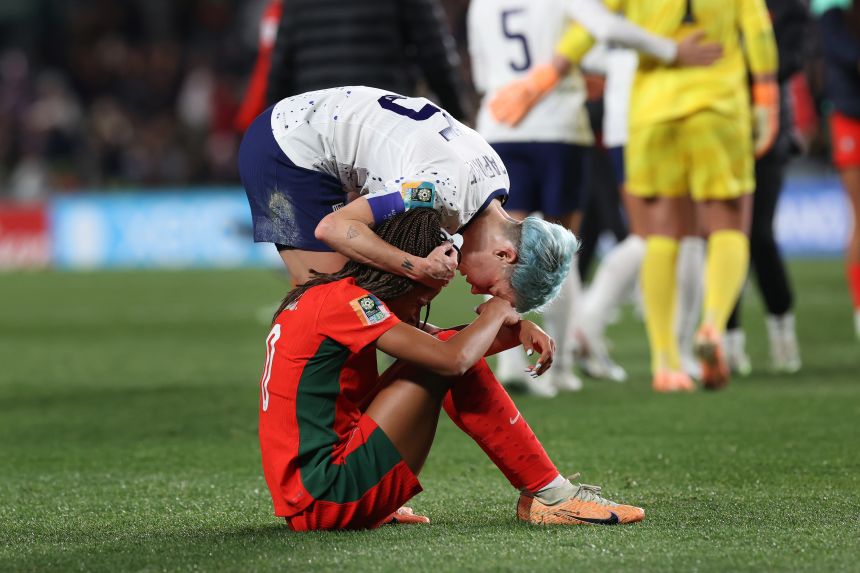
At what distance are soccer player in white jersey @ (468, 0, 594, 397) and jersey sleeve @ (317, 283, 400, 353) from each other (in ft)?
9.83

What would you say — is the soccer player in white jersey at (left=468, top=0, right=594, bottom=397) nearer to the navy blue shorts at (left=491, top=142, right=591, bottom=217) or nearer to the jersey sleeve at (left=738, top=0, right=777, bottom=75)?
the navy blue shorts at (left=491, top=142, right=591, bottom=217)

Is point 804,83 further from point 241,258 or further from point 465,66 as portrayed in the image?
point 241,258

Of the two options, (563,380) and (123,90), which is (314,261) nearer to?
(563,380)

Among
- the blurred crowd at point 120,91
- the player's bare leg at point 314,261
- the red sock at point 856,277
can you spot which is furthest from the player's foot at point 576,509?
the blurred crowd at point 120,91

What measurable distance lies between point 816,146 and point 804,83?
45.0 inches

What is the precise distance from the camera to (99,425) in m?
5.53

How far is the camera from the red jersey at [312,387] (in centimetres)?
328

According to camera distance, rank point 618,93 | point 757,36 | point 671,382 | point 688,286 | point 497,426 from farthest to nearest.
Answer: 1. point 618,93
2. point 688,286
3. point 671,382
4. point 757,36
5. point 497,426

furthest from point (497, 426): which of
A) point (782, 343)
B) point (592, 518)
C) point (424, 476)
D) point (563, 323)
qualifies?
point (782, 343)

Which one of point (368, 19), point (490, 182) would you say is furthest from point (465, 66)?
point (490, 182)

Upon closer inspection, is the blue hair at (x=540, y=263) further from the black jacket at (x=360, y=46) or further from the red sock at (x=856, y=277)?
the red sock at (x=856, y=277)

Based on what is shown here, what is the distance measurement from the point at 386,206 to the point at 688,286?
11.4 ft

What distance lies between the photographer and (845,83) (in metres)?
7.79

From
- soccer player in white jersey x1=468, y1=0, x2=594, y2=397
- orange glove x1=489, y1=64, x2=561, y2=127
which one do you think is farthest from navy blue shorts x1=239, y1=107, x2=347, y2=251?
soccer player in white jersey x1=468, y1=0, x2=594, y2=397
